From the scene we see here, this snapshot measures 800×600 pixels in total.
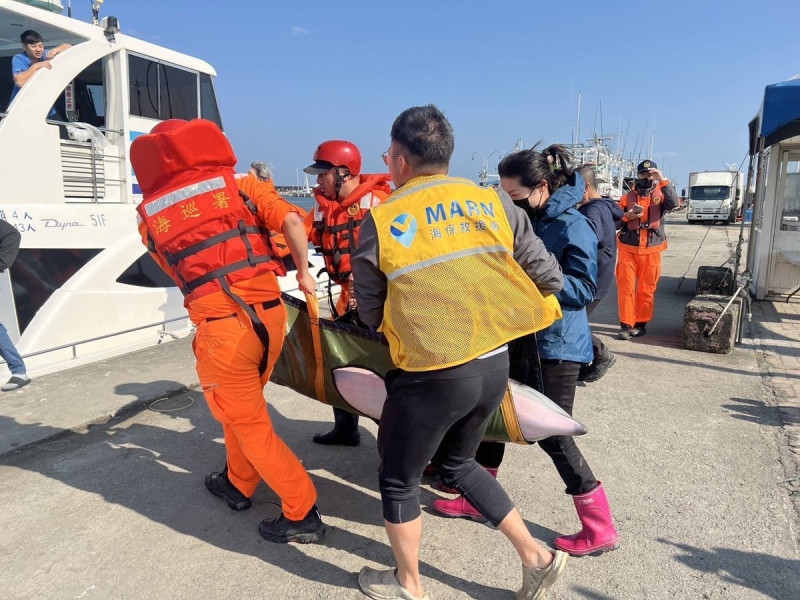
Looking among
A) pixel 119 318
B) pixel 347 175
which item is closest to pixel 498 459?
pixel 347 175

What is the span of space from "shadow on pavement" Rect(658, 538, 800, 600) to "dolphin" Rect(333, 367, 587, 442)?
87 cm

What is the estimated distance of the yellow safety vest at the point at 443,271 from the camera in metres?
1.93

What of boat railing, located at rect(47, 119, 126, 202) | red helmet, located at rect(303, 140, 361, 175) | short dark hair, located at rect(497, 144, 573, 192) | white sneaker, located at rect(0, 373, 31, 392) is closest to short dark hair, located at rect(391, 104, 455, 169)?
short dark hair, located at rect(497, 144, 573, 192)

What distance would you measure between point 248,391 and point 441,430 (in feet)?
3.52

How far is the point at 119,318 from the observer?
6.91 m

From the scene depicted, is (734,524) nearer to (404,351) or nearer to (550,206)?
(550,206)

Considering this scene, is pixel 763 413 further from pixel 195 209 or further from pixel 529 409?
pixel 195 209

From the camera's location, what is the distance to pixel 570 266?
2.68m

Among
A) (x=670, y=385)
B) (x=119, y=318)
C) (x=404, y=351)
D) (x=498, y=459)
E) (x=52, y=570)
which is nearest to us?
(x=404, y=351)

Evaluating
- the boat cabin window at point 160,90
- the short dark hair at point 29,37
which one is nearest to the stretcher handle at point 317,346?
the short dark hair at point 29,37

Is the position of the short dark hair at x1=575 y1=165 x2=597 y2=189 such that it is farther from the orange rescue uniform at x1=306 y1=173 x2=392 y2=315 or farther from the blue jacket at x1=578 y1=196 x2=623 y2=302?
the orange rescue uniform at x1=306 y1=173 x2=392 y2=315

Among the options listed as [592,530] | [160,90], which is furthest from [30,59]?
[592,530]

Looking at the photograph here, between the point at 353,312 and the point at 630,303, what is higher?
the point at 353,312

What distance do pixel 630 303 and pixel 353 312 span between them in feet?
14.8
